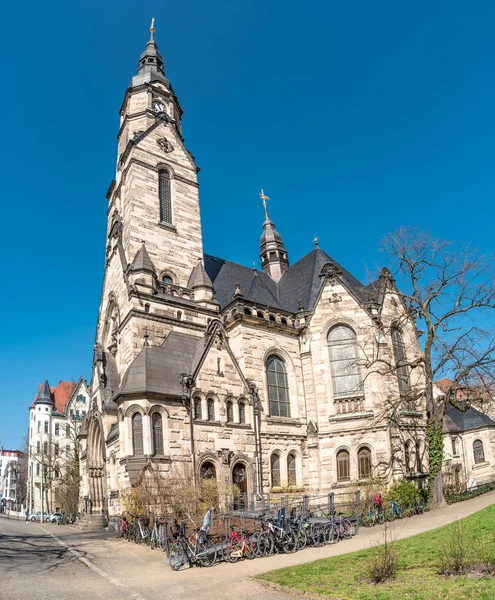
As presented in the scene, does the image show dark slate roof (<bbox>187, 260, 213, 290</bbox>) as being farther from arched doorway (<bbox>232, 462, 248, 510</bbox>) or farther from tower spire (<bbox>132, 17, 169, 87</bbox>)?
tower spire (<bbox>132, 17, 169, 87</bbox>)

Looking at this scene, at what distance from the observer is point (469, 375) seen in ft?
72.7

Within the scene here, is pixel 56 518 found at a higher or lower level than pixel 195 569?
lower

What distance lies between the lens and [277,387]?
26.7 metres

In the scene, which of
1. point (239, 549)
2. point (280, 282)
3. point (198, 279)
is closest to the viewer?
point (239, 549)

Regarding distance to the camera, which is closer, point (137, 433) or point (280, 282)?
point (137, 433)

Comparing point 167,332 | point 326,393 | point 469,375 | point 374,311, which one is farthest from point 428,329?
point 167,332

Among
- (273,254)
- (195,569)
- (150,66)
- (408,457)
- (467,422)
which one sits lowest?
(195,569)

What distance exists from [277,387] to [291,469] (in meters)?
4.30

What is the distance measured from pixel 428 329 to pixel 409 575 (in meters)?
15.9

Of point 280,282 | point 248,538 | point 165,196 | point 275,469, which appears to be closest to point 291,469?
point 275,469

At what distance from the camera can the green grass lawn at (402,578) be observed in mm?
7469

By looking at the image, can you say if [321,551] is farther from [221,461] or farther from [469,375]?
[469,375]

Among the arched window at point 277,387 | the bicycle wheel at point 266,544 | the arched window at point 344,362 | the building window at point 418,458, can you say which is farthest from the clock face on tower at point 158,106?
the bicycle wheel at point 266,544

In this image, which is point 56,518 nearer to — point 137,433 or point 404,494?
point 137,433
